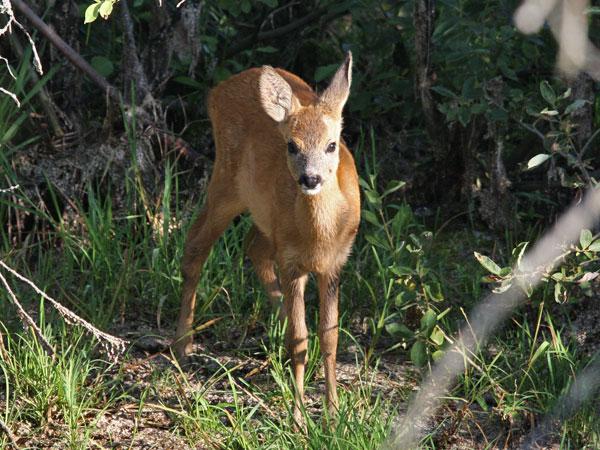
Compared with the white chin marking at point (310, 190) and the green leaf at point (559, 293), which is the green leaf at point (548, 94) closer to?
the green leaf at point (559, 293)

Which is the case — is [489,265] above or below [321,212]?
below

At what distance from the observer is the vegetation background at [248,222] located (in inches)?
179

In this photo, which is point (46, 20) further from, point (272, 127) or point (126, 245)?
point (272, 127)

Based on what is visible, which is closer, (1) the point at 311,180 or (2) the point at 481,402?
(1) the point at 311,180

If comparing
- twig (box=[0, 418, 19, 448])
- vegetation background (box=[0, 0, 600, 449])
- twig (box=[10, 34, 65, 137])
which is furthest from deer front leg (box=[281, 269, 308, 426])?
twig (box=[10, 34, 65, 137])

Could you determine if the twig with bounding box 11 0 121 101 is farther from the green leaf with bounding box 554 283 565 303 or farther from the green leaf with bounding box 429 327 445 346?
the green leaf with bounding box 554 283 565 303

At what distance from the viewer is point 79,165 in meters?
6.01

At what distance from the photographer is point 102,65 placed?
20.7ft

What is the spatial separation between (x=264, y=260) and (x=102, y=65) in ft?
5.32

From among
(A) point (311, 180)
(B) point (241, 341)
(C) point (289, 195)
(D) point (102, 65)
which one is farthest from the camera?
(D) point (102, 65)

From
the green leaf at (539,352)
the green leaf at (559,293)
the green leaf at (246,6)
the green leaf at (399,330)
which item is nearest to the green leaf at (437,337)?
the green leaf at (399,330)

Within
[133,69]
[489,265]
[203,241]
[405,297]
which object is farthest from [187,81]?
[489,265]

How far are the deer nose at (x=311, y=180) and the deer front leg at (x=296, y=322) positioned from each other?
54 centimetres

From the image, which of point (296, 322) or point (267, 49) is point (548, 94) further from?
point (267, 49)
